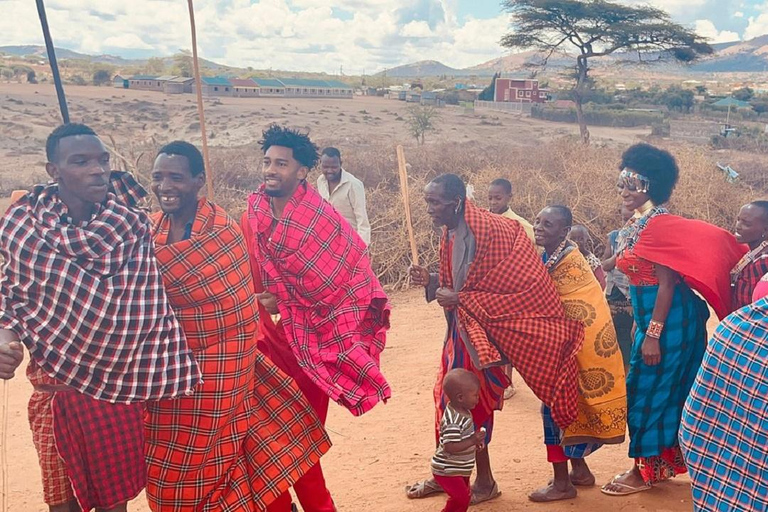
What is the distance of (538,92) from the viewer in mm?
48344

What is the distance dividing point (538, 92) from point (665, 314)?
47027 millimetres

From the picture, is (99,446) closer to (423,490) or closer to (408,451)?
(423,490)

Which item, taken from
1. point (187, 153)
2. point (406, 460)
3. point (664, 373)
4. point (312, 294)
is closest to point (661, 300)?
point (664, 373)

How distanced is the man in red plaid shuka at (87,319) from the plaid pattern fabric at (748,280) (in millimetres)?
2643

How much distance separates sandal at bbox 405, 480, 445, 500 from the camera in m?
3.92

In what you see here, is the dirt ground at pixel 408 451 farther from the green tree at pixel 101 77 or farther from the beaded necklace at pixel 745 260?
the green tree at pixel 101 77

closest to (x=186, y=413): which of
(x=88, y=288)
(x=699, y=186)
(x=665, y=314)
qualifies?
(x=88, y=288)

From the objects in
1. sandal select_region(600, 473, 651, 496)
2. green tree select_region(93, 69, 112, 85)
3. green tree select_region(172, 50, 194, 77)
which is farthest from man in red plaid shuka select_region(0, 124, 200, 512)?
green tree select_region(172, 50, 194, 77)

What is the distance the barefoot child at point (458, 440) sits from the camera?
134 inches

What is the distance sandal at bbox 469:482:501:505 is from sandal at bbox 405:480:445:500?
0.20 meters

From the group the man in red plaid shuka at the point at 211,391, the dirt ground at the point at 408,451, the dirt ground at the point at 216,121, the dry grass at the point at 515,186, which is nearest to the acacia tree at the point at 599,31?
the dirt ground at the point at 216,121

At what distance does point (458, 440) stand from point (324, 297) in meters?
0.94

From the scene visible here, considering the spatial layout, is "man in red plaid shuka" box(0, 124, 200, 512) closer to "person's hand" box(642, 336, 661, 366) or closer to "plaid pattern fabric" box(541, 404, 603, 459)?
"plaid pattern fabric" box(541, 404, 603, 459)

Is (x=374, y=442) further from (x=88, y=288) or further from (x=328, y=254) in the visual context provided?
(x=88, y=288)
